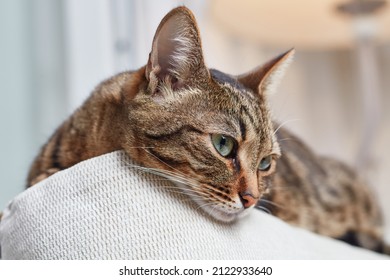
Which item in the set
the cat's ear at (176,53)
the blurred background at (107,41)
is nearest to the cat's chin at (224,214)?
the cat's ear at (176,53)

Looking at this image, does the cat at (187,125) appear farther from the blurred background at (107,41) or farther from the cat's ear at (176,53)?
the blurred background at (107,41)

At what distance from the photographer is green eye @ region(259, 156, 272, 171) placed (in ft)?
2.64

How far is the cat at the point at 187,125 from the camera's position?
713 mm

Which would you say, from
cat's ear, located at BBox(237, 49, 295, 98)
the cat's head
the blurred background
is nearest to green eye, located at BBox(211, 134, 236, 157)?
the cat's head

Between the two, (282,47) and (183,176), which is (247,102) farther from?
(282,47)

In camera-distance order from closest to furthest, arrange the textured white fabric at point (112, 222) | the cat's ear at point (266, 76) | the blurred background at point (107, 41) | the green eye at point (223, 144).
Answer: the textured white fabric at point (112, 222), the green eye at point (223, 144), the cat's ear at point (266, 76), the blurred background at point (107, 41)

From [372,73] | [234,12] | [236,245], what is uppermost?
[234,12]

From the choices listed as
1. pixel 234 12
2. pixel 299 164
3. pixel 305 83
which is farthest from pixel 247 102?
pixel 305 83

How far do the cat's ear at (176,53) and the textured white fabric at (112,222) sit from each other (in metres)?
0.13

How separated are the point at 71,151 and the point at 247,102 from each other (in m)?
0.31

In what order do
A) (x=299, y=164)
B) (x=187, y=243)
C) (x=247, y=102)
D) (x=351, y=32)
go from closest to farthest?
(x=187, y=243)
(x=247, y=102)
(x=299, y=164)
(x=351, y=32)

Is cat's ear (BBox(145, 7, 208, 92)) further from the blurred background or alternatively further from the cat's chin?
the blurred background

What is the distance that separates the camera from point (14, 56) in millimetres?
1694

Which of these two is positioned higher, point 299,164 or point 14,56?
point 14,56
